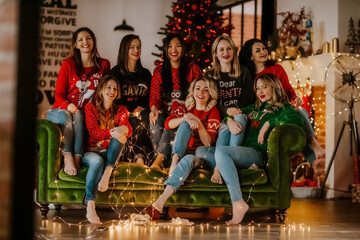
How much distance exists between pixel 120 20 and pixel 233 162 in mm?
5691

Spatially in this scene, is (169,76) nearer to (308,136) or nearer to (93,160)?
(93,160)

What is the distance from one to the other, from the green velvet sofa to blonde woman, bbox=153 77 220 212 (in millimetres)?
139

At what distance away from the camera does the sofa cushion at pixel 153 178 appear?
389 cm

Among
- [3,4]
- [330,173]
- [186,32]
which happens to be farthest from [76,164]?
[330,173]

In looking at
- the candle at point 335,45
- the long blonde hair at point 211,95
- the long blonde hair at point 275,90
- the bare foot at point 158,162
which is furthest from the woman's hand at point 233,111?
the candle at point 335,45

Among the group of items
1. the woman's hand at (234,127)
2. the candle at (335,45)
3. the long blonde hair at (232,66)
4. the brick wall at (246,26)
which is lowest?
the woman's hand at (234,127)

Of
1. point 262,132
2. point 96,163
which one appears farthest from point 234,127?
point 96,163

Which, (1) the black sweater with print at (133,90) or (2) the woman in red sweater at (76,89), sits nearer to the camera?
(2) the woman in red sweater at (76,89)

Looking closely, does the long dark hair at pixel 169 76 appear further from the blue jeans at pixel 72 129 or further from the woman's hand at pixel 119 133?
the blue jeans at pixel 72 129

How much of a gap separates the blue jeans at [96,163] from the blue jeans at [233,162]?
707mm

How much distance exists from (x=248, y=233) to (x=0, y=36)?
278 centimetres

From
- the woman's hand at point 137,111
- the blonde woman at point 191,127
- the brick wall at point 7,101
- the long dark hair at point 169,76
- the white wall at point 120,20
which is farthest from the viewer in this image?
the white wall at point 120,20

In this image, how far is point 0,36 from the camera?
0.68 meters

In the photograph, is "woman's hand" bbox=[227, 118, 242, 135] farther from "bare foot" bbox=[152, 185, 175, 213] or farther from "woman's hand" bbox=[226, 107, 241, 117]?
"bare foot" bbox=[152, 185, 175, 213]
